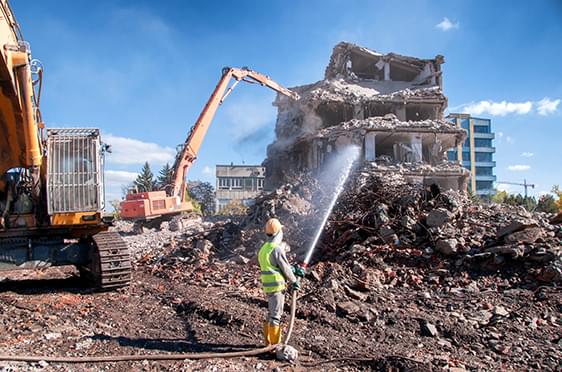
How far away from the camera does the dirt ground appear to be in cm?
535

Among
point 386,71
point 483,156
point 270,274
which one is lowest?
point 270,274

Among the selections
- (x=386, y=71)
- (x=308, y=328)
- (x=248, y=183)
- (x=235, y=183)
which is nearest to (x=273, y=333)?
(x=308, y=328)

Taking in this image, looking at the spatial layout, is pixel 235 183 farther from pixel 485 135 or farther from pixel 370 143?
pixel 485 135

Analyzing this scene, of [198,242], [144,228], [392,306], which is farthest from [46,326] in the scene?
[144,228]

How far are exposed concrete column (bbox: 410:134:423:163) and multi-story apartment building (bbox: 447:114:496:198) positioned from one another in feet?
194

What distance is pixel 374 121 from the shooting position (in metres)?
26.1

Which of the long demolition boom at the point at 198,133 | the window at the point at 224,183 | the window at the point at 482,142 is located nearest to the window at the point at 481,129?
the window at the point at 482,142

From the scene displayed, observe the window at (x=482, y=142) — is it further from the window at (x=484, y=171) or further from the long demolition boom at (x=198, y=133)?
the long demolition boom at (x=198, y=133)

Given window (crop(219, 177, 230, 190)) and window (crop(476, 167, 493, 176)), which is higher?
window (crop(476, 167, 493, 176))

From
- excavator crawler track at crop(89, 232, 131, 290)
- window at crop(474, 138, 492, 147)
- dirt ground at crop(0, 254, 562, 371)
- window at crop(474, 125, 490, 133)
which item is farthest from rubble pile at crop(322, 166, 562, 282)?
window at crop(474, 125, 490, 133)

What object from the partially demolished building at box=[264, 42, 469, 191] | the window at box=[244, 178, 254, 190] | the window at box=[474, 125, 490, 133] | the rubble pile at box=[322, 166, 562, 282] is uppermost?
the window at box=[474, 125, 490, 133]

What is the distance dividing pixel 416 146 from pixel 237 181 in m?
39.5

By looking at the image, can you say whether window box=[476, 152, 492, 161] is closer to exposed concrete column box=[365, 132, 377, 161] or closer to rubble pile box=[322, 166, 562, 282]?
exposed concrete column box=[365, 132, 377, 161]

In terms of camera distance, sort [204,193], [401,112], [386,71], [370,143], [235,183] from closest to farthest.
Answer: [370,143] → [401,112] → [386,71] → [204,193] → [235,183]
